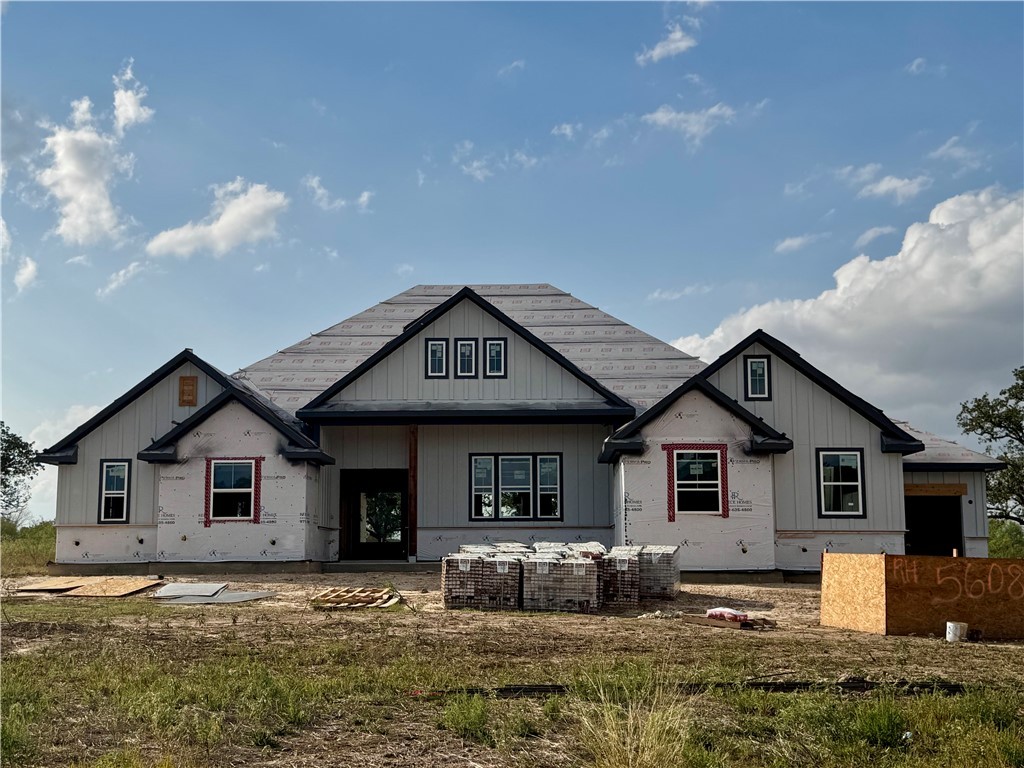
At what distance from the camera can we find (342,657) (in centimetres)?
1108

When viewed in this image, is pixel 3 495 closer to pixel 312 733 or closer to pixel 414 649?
pixel 414 649

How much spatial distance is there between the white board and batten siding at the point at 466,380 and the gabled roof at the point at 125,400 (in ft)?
10.8

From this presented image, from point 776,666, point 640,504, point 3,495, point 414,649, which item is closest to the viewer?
point 776,666

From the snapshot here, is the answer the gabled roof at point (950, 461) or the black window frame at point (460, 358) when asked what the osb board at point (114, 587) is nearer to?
the black window frame at point (460, 358)

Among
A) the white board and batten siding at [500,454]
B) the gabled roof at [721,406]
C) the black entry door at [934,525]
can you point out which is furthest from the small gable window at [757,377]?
the black entry door at [934,525]

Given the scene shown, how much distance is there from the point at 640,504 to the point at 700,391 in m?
2.89

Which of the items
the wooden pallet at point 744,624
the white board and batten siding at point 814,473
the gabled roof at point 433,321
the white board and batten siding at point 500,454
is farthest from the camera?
the white board and batten siding at point 500,454

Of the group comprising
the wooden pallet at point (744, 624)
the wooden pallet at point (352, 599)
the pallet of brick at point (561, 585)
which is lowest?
→ the wooden pallet at point (744, 624)

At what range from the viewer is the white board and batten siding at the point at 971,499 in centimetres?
2661

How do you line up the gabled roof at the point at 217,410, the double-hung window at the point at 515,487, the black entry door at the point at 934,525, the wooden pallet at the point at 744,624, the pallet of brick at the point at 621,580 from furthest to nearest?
the black entry door at the point at 934,525 < the double-hung window at the point at 515,487 < the gabled roof at the point at 217,410 < the pallet of brick at the point at 621,580 < the wooden pallet at the point at 744,624

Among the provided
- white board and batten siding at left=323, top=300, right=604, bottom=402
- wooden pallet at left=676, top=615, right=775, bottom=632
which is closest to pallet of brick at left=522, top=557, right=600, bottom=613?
wooden pallet at left=676, top=615, right=775, bottom=632

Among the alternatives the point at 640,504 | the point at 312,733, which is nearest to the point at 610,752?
the point at 312,733

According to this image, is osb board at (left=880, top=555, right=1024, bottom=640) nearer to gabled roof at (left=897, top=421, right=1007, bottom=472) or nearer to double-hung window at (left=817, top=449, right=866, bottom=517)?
double-hung window at (left=817, top=449, right=866, bottom=517)

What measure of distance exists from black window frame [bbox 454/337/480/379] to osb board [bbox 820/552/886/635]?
496 inches
